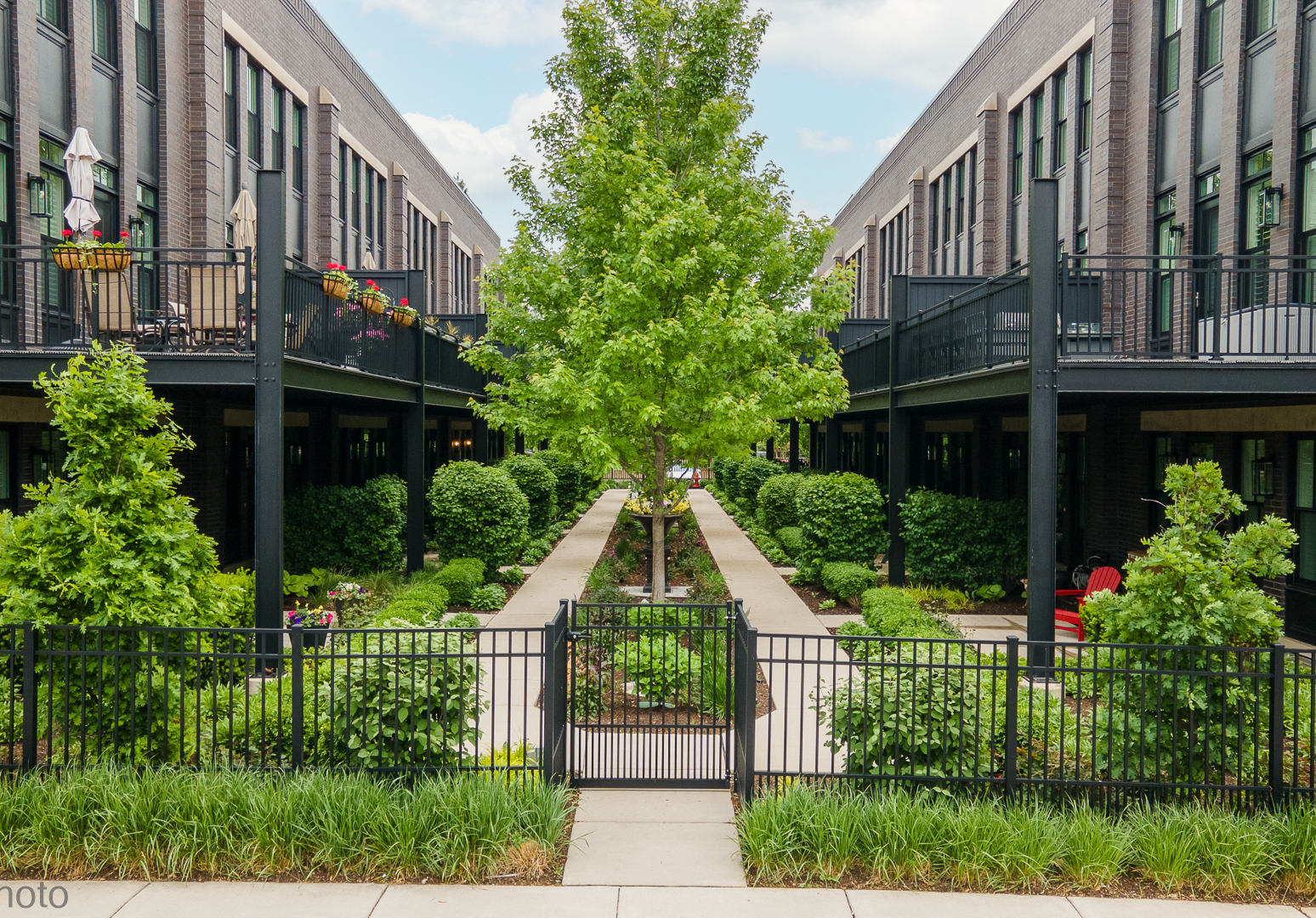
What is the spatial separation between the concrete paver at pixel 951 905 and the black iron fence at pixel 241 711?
95.1 inches

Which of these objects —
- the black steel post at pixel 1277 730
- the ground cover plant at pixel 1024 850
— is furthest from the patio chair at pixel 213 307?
the black steel post at pixel 1277 730

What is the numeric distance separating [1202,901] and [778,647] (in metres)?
6.21

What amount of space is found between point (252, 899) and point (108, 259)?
23.5ft

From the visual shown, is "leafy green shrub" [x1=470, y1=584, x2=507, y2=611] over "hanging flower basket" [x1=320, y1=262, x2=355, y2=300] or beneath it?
beneath

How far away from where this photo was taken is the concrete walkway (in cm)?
556

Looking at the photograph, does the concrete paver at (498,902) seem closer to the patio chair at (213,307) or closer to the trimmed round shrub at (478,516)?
the patio chair at (213,307)

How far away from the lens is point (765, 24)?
47.5 feet

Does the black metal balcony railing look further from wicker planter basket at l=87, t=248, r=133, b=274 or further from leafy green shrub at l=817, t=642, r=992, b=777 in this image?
leafy green shrub at l=817, t=642, r=992, b=777

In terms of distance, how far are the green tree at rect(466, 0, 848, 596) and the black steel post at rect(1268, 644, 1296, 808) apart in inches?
276

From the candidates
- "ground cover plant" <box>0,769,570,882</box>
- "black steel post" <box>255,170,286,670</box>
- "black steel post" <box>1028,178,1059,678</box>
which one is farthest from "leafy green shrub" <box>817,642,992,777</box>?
"black steel post" <box>255,170,286,670</box>

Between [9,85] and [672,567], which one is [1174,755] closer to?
[672,567]

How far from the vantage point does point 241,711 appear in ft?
23.9

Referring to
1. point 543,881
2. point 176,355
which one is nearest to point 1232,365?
Result: point 543,881

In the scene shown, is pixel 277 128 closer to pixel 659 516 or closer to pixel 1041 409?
pixel 659 516
